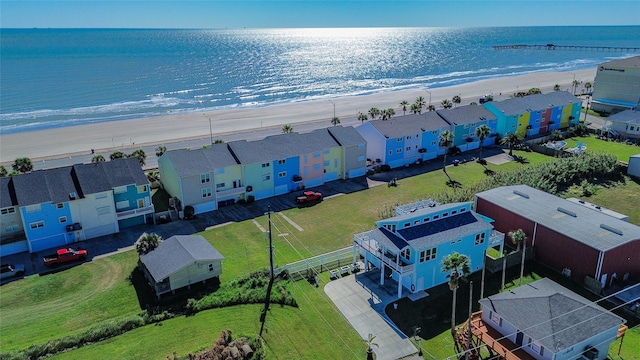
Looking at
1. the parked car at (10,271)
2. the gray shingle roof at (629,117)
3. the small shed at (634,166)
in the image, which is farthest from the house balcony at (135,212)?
the gray shingle roof at (629,117)

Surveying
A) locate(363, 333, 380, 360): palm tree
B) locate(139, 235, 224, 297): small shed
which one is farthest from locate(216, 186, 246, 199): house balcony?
locate(363, 333, 380, 360): palm tree

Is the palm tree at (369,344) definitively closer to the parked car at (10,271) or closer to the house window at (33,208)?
the parked car at (10,271)

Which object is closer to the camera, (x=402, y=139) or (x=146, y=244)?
(x=146, y=244)

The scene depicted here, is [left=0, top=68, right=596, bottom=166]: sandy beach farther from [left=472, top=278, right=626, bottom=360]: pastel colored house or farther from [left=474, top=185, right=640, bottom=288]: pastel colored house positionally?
[left=472, top=278, right=626, bottom=360]: pastel colored house

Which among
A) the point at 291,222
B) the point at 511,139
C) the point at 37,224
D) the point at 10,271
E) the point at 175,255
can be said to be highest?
the point at 511,139

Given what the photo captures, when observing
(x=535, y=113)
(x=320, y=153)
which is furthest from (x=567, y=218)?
(x=535, y=113)

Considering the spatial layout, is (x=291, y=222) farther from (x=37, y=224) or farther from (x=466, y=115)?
(x=466, y=115)
